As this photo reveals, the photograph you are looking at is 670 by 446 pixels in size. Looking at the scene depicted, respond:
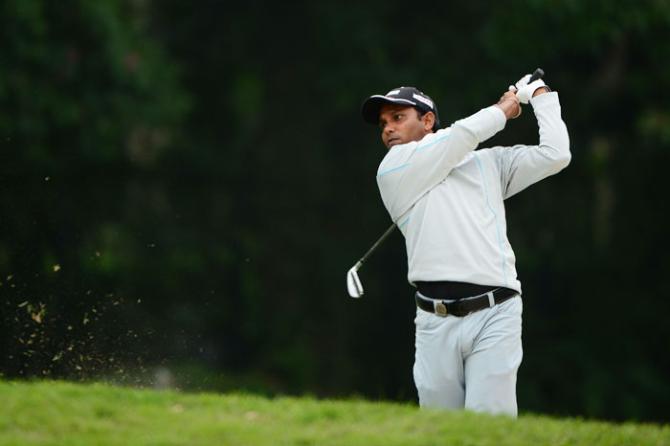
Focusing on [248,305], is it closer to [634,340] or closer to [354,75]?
[354,75]

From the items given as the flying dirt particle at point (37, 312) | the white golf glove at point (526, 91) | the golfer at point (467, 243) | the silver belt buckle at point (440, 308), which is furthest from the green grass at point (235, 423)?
the flying dirt particle at point (37, 312)

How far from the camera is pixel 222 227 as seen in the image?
68.7ft

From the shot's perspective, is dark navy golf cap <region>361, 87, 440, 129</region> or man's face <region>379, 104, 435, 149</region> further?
man's face <region>379, 104, 435, 149</region>

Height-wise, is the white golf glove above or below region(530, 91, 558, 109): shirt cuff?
above

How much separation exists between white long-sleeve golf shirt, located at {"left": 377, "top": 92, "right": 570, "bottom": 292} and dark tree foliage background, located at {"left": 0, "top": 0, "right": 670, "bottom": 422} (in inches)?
454

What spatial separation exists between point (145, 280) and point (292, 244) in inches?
127

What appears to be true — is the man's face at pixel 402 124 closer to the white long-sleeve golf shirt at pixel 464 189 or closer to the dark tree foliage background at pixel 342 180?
the white long-sleeve golf shirt at pixel 464 189

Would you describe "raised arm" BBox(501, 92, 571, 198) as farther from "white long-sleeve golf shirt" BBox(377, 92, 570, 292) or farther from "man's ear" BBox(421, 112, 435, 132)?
"man's ear" BBox(421, 112, 435, 132)

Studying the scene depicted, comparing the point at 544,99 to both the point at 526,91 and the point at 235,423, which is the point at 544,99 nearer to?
the point at 526,91

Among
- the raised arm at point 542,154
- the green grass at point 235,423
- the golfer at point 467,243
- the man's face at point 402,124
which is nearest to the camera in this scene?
the green grass at point 235,423

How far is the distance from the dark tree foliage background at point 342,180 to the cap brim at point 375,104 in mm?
11252

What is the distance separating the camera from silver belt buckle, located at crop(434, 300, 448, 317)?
23.0 feet

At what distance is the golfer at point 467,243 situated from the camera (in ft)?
22.9

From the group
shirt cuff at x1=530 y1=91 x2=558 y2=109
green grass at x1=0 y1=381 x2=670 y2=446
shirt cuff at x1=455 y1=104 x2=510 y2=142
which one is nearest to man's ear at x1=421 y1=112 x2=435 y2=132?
shirt cuff at x1=455 y1=104 x2=510 y2=142
